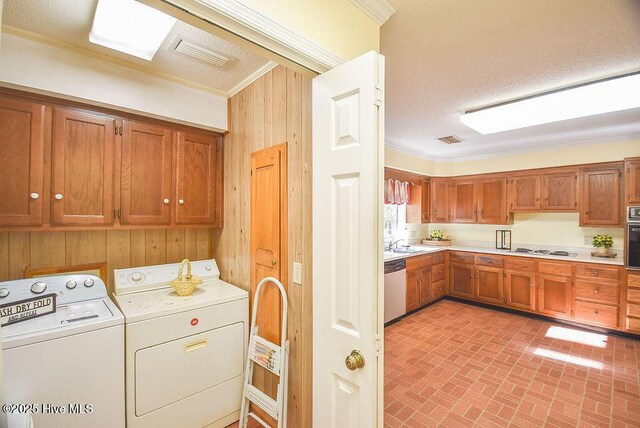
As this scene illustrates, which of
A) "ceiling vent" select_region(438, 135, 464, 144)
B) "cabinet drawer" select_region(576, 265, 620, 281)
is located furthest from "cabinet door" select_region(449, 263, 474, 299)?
"ceiling vent" select_region(438, 135, 464, 144)

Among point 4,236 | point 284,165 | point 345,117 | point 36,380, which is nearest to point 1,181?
point 4,236

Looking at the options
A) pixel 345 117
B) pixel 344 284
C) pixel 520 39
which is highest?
pixel 520 39

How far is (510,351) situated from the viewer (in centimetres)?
313

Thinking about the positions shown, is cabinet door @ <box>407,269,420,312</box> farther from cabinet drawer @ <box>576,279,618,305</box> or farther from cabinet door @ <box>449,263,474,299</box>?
cabinet drawer @ <box>576,279,618,305</box>

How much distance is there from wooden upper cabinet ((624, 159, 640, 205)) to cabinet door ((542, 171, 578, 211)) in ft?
1.98

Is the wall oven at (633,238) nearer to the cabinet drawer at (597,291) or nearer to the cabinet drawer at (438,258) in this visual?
the cabinet drawer at (597,291)

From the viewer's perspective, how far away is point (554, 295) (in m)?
3.88

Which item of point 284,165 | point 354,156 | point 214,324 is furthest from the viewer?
point 214,324

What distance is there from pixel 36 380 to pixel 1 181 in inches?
46.5

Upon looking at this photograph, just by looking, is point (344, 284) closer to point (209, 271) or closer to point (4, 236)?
point (209, 271)

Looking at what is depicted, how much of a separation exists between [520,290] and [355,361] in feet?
13.6

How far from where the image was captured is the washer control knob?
176 centimetres

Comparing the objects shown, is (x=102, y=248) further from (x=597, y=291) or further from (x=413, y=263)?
(x=597, y=291)

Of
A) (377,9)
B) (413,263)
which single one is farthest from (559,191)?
(377,9)
